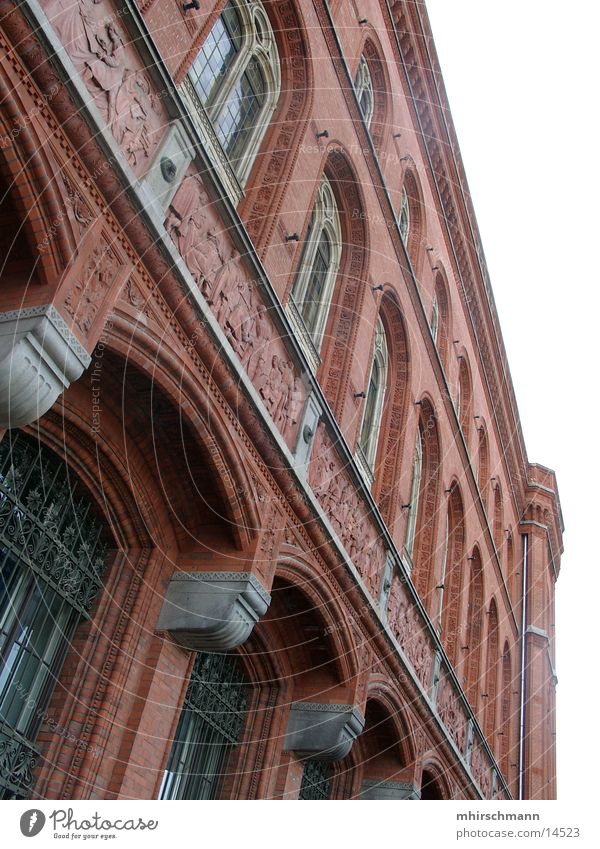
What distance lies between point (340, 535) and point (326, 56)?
6336 mm

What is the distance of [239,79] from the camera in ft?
31.4

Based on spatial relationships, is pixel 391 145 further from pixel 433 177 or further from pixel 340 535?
pixel 340 535

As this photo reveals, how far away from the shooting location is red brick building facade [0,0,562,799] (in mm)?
5672

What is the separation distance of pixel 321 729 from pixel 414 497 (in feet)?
20.2

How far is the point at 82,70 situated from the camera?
5.70 m

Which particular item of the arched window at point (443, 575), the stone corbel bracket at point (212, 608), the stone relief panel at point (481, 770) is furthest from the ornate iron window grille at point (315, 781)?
the stone relief panel at point (481, 770)

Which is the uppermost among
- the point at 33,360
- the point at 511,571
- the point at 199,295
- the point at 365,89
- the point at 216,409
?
the point at 511,571

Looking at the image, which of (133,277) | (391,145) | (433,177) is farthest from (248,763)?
(433,177)

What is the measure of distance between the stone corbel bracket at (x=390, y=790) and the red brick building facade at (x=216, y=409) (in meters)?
0.05

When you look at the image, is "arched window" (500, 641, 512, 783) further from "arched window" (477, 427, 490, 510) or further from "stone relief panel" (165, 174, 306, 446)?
"stone relief panel" (165, 174, 306, 446)

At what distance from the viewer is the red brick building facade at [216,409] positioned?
5672mm

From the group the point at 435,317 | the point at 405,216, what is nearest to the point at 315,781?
the point at 435,317

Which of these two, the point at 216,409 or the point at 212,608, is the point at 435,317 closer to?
the point at 216,409

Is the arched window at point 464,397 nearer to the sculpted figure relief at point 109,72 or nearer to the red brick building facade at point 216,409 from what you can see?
the red brick building facade at point 216,409
